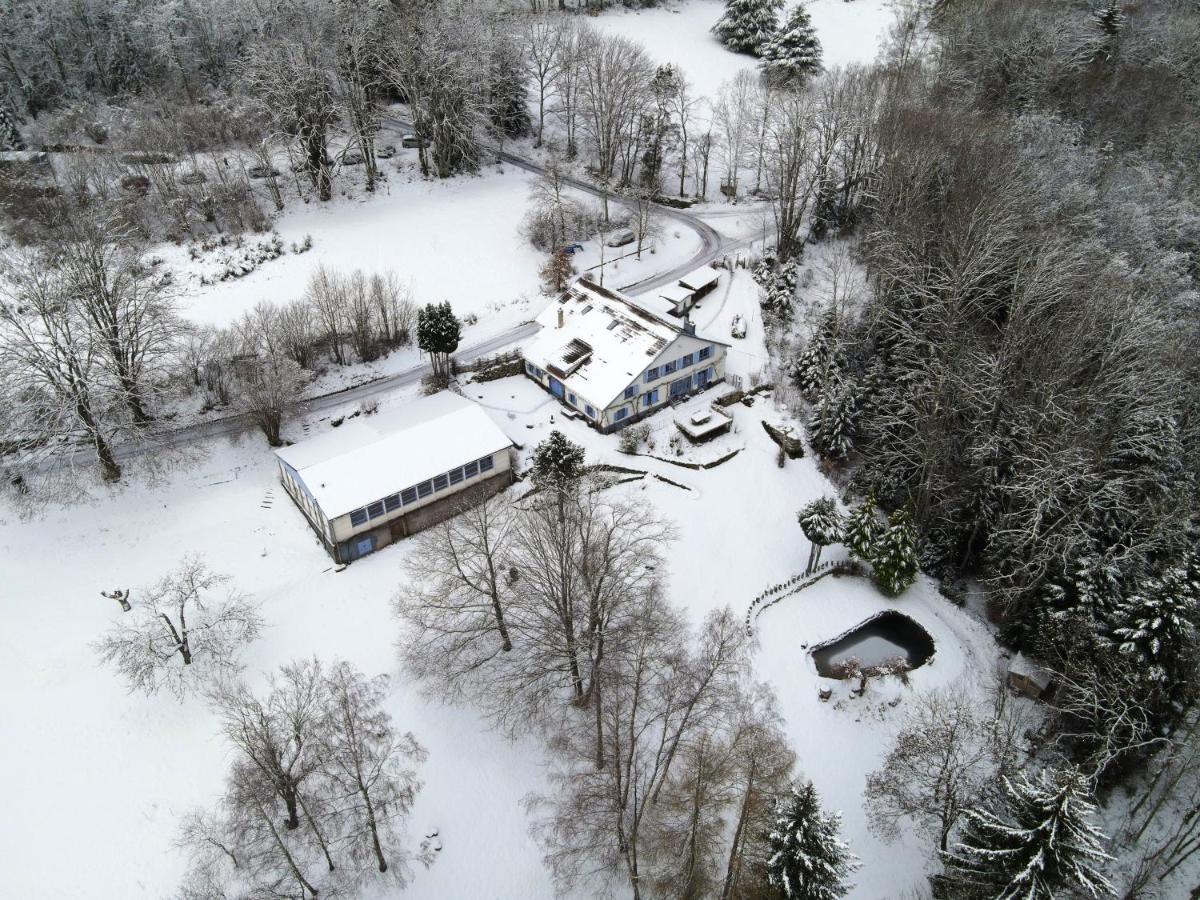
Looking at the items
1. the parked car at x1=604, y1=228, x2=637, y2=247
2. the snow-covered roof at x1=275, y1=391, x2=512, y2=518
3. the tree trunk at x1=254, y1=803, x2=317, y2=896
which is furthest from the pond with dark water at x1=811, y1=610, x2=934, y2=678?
the parked car at x1=604, y1=228, x2=637, y2=247

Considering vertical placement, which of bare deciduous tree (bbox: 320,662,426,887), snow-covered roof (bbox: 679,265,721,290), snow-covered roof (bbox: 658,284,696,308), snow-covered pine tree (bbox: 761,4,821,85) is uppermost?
snow-covered pine tree (bbox: 761,4,821,85)

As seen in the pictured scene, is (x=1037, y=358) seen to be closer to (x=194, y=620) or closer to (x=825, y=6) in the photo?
(x=194, y=620)

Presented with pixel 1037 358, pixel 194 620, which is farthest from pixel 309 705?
pixel 1037 358

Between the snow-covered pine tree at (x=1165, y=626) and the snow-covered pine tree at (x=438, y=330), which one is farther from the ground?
the snow-covered pine tree at (x=438, y=330)

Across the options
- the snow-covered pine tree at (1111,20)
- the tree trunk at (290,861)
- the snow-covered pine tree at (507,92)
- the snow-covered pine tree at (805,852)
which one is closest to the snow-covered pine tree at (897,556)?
the snow-covered pine tree at (805,852)

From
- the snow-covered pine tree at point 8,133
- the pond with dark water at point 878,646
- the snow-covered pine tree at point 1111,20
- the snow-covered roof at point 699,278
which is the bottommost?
the pond with dark water at point 878,646

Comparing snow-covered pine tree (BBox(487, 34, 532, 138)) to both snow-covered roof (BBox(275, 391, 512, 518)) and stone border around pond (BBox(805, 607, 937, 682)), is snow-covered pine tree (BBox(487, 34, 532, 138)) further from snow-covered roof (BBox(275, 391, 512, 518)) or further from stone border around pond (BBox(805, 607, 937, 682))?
stone border around pond (BBox(805, 607, 937, 682))

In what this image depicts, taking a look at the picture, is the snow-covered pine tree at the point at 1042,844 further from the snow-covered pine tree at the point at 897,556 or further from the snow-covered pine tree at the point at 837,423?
the snow-covered pine tree at the point at 837,423
